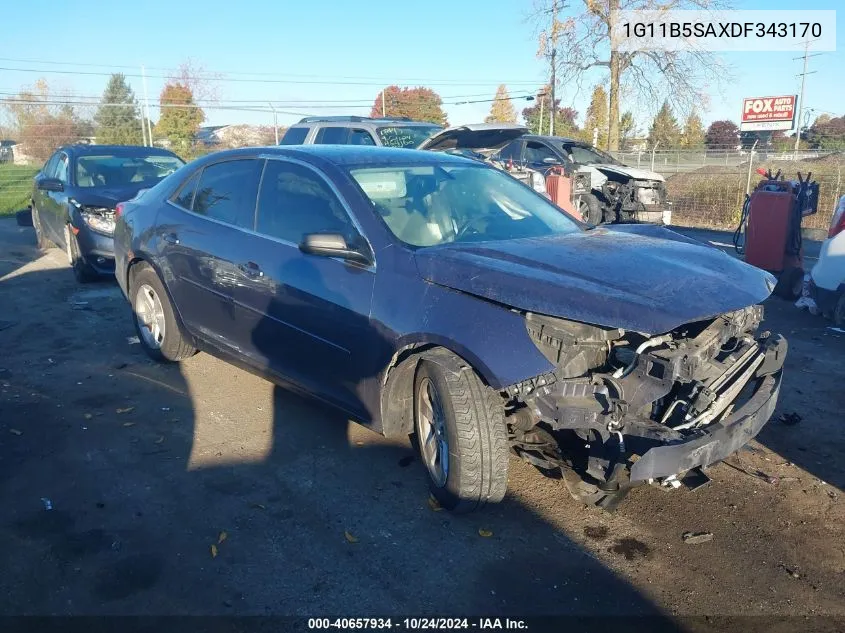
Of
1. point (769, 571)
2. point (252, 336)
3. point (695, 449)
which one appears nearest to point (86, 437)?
point (252, 336)

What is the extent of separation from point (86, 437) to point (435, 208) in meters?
2.61

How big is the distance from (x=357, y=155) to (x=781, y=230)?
237 inches

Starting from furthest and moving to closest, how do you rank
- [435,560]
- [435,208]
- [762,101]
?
[762,101]
[435,208]
[435,560]

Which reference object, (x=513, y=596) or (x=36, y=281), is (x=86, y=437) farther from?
(x=36, y=281)

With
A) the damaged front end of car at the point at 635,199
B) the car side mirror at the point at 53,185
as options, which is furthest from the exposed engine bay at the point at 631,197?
the car side mirror at the point at 53,185

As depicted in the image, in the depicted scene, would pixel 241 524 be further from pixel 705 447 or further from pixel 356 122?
pixel 356 122

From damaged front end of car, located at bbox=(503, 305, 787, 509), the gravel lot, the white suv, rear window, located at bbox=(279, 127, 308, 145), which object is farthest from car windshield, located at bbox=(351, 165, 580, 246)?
rear window, located at bbox=(279, 127, 308, 145)

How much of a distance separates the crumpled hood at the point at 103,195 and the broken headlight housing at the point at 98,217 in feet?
0.16

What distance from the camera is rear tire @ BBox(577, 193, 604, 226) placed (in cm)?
1234

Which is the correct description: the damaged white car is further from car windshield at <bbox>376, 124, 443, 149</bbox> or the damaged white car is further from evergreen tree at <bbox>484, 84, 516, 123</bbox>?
evergreen tree at <bbox>484, 84, 516, 123</bbox>

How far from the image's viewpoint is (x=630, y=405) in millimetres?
3123

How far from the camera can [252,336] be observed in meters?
4.45

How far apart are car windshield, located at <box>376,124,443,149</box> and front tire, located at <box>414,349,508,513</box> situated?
904 cm

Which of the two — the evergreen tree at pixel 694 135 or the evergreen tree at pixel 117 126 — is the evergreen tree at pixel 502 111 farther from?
the evergreen tree at pixel 117 126
